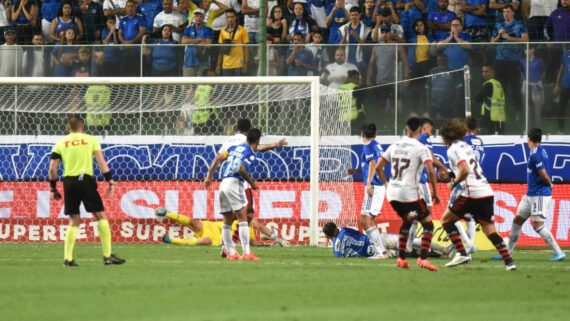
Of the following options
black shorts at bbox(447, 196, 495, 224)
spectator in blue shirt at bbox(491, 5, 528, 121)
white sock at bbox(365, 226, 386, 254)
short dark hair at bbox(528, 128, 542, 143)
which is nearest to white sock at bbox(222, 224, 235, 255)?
white sock at bbox(365, 226, 386, 254)

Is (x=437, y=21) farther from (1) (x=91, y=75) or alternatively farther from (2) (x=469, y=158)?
(2) (x=469, y=158)

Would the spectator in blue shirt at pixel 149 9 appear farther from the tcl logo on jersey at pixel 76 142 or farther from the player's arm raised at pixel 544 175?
the player's arm raised at pixel 544 175

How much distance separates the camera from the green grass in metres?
8.46

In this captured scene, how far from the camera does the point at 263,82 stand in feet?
60.6

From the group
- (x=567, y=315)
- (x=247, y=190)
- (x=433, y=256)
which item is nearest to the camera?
(x=567, y=315)

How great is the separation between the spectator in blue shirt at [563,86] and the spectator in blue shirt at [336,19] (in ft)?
16.5

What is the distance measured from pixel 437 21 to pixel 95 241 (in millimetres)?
8985

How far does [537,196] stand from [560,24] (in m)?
7.08

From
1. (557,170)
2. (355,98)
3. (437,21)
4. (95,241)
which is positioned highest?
(437,21)

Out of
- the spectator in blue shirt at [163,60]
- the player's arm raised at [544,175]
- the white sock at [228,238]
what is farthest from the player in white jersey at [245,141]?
the player's arm raised at [544,175]

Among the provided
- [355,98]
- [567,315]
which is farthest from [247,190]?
[567,315]

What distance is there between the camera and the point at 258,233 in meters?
19.5

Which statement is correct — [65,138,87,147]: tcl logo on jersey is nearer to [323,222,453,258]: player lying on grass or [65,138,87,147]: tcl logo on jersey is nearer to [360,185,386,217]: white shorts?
[323,222,453,258]: player lying on grass

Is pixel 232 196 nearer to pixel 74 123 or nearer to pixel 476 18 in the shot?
pixel 74 123
